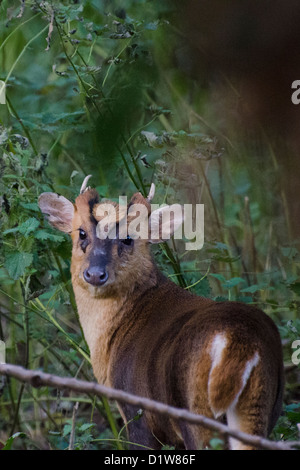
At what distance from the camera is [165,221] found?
8.13 feet

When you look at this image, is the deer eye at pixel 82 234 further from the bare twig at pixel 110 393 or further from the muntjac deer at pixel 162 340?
the bare twig at pixel 110 393

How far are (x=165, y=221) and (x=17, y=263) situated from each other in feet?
1.74

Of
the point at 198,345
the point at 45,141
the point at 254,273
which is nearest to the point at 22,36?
the point at 45,141

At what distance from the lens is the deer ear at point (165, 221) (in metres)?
2.46

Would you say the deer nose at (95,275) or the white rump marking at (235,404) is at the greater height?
the deer nose at (95,275)

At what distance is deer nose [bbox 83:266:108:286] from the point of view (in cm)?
234

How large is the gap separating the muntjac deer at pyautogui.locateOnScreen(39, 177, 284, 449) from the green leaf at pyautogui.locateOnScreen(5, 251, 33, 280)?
0.16 m

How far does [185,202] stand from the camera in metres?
3.14

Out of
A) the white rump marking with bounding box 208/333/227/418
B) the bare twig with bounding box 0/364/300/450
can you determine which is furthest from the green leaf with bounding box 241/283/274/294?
the bare twig with bounding box 0/364/300/450

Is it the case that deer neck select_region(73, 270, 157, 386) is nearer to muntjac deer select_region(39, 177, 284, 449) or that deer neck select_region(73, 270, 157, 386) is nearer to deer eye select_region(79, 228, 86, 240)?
muntjac deer select_region(39, 177, 284, 449)

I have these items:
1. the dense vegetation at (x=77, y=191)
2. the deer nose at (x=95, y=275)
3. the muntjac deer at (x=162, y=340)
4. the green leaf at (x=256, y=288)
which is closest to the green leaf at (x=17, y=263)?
the dense vegetation at (x=77, y=191)

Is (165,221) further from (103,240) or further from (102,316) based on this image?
(102,316)

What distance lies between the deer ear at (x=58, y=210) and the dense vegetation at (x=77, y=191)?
86mm

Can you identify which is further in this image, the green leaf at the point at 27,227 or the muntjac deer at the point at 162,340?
the green leaf at the point at 27,227
